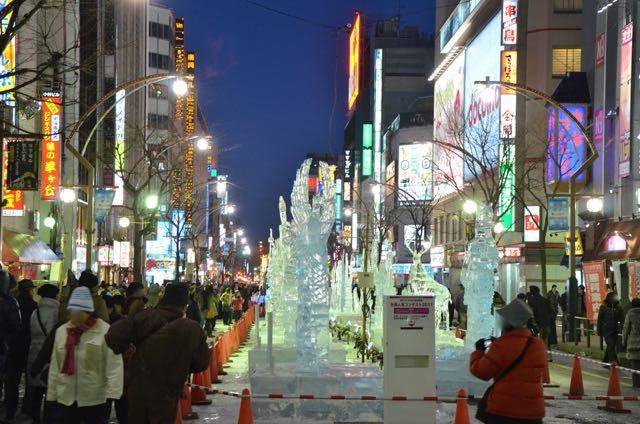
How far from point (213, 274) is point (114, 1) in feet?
216

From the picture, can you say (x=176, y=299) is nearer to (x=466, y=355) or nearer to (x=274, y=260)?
(x=466, y=355)

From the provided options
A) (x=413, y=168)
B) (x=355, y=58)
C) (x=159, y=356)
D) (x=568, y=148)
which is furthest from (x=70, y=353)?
(x=355, y=58)

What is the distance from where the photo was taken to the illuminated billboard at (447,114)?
67688 millimetres

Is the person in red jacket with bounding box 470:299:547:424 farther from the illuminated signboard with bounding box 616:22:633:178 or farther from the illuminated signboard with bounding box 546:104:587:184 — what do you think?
the illuminated signboard with bounding box 546:104:587:184

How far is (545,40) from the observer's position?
52.2 metres

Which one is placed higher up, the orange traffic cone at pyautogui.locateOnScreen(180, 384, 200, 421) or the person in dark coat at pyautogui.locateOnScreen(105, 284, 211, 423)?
the person in dark coat at pyautogui.locateOnScreen(105, 284, 211, 423)

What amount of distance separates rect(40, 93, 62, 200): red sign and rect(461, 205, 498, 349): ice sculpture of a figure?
818 inches

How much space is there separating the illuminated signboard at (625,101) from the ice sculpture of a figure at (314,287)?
20.2m

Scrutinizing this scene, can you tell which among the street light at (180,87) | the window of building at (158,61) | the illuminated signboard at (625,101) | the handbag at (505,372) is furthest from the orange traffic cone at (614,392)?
the window of building at (158,61)

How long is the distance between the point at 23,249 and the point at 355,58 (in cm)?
9891

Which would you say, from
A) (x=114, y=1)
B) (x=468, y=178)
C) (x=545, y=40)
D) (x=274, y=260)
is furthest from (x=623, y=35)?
(x=114, y=1)

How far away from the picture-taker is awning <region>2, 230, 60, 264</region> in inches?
1265

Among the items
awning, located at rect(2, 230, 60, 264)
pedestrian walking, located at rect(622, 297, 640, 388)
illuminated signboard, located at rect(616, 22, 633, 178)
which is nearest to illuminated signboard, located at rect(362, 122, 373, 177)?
illuminated signboard, located at rect(616, 22, 633, 178)

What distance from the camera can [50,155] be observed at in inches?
1422
